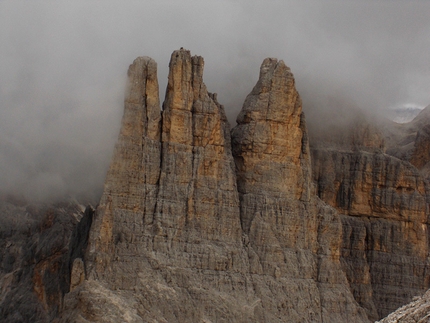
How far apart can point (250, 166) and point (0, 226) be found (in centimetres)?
2358

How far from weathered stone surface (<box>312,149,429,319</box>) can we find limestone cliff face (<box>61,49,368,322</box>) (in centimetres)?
524

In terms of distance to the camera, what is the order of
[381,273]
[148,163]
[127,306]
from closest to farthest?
[127,306] → [148,163] → [381,273]

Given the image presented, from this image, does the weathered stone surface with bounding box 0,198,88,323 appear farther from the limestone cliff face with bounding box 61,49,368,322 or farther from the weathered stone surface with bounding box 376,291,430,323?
the weathered stone surface with bounding box 376,291,430,323

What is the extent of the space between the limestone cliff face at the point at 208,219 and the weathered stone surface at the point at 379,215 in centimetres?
524

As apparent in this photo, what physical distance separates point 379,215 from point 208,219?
18002 millimetres

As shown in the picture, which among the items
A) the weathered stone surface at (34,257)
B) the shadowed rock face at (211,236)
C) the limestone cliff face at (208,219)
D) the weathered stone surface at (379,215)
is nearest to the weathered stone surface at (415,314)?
the shadowed rock face at (211,236)

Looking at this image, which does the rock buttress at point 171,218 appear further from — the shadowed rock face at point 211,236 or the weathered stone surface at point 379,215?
the weathered stone surface at point 379,215

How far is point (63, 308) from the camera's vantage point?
248 feet

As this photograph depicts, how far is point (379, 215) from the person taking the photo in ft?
308

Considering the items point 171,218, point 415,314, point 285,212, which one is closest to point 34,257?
point 171,218

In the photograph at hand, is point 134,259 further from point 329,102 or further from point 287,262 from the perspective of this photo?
point 329,102

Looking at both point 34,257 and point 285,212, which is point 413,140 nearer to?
point 285,212

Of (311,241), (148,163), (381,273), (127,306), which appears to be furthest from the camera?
(381,273)

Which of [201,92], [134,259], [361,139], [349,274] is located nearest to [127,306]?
[134,259]
